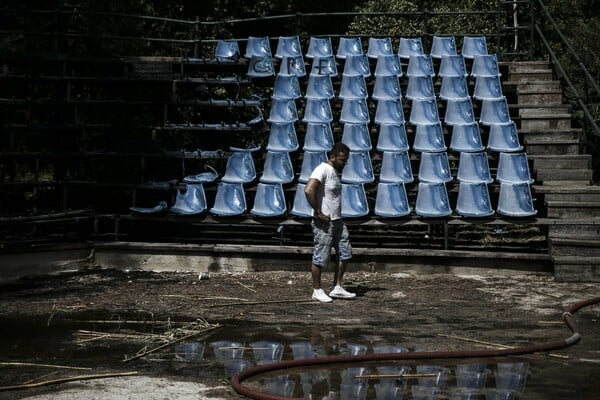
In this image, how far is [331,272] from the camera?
15.3 m

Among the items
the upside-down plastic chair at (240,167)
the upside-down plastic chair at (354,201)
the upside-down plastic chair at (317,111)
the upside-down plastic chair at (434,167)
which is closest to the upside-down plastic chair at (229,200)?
the upside-down plastic chair at (240,167)

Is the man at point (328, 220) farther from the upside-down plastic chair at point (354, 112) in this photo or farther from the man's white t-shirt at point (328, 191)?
the upside-down plastic chair at point (354, 112)

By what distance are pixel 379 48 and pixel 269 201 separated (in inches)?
185

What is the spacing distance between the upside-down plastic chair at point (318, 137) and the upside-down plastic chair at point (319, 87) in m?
0.87

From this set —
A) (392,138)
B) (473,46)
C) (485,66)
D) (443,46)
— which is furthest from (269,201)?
(473,46)

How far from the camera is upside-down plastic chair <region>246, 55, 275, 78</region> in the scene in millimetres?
19047

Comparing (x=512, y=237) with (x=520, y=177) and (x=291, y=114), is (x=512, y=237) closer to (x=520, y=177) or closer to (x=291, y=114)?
(x=520, y=177)

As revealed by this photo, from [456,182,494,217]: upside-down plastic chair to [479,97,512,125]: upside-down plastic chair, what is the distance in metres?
1.85

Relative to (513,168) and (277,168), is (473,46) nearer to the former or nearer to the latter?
(513,168)

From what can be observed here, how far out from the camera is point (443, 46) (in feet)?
64.4

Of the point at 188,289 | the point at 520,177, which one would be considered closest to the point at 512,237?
the point at 520,177

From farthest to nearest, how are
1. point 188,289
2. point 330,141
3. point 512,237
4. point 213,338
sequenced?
point 512,237 → point 330,141 → point 188,289 → point 213,338

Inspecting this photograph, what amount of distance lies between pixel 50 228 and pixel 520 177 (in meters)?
7.69

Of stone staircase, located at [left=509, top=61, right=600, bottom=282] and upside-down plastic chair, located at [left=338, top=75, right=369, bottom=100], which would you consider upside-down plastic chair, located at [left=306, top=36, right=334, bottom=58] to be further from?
stone staircase, located at [left=509, top=61, right=600, bottom=282]
